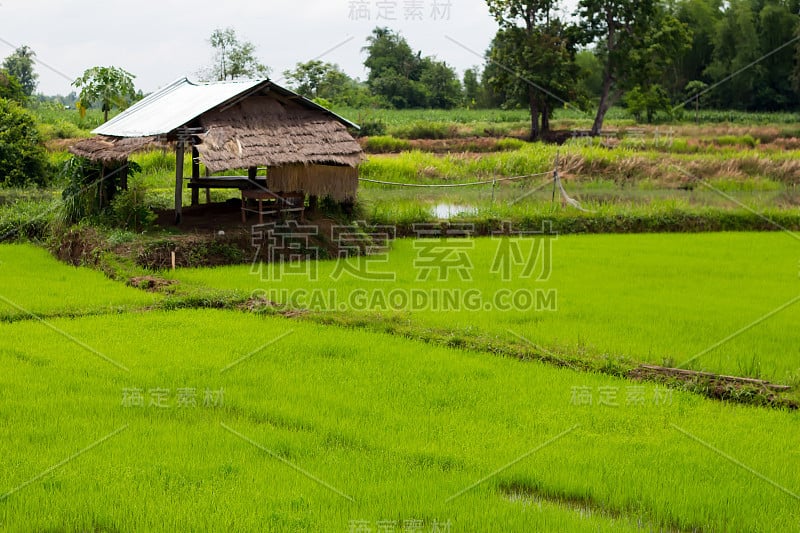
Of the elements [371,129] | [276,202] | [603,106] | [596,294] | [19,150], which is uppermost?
[603,106]

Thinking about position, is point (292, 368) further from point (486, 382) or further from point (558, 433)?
point (558, 433)

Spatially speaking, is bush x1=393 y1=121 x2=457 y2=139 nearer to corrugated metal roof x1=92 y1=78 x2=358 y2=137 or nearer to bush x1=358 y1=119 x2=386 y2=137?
bush x1=358 y1=119 x2=386 y2=137

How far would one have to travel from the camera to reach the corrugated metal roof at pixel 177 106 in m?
12.3

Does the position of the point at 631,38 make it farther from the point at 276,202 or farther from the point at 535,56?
the point at 276,202

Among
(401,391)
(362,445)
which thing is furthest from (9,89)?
(362,445)

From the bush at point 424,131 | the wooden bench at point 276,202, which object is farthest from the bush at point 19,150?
the bush at point 424,131

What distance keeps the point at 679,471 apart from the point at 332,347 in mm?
3365

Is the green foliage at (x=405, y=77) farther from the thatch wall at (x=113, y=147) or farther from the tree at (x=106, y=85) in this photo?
the thatch wall at (x=113, y=147)

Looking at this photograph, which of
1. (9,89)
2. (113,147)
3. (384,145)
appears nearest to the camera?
(113,147)

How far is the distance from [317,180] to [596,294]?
509 centimetres

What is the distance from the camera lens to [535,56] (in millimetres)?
32938

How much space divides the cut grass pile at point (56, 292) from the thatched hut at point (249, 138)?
80.7 inches

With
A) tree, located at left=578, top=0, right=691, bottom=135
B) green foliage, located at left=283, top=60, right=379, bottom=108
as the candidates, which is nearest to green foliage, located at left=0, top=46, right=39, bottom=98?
green foliage, located at left=283, top=60, right=379, bottom=108

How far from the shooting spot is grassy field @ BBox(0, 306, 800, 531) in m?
4.21
